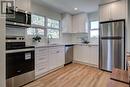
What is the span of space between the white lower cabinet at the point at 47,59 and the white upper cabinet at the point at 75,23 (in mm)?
1458

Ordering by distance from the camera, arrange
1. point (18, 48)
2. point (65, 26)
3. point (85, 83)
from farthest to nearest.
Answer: point (65, 26)
point (85, 83)
point (18, 48)

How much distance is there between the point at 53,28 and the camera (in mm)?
5156

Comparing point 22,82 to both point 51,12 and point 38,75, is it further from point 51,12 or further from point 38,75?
point 51,12

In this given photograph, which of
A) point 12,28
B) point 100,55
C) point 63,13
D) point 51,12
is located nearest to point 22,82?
point 12,28

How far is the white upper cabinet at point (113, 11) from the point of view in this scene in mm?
3577

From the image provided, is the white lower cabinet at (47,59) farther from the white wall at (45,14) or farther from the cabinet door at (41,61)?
the white wall at (45,14)

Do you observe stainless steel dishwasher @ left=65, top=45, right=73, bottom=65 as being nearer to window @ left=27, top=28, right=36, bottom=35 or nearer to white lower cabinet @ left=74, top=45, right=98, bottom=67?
white lower cabinet @ left=74, top=45, right=98, bottom=67

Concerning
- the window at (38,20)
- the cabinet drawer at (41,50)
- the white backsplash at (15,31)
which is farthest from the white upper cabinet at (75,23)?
the white backsplash at (15,31)

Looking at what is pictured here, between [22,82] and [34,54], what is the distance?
30.8 inches

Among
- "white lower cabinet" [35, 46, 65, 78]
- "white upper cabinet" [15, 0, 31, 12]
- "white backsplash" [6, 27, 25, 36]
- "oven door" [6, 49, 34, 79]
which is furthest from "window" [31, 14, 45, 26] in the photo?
"oven door" [6, 49, 34, 79]

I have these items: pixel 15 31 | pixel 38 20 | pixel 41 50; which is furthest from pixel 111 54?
pixel 15 31

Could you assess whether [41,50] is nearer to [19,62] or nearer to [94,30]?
[19,62]

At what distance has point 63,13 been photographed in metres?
5.62

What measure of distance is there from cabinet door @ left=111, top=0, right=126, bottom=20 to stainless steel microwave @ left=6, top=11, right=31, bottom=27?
2789 mm
